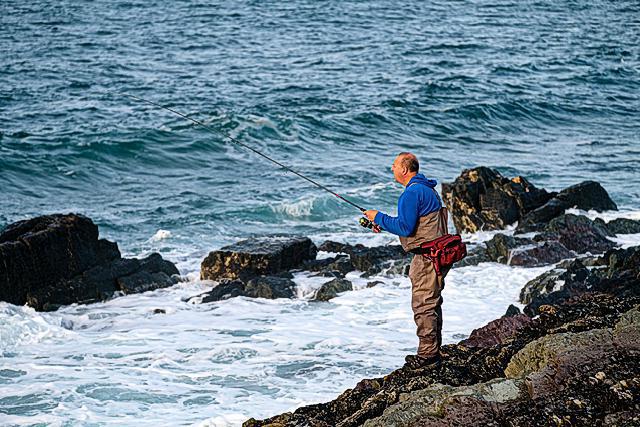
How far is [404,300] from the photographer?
10.4 metres

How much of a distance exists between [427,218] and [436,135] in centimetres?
1797

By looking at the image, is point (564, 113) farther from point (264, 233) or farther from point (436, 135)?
point (264, 233)

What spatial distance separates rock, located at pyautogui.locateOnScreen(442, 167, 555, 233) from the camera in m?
13.8

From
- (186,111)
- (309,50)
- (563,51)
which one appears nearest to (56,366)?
(186,111)

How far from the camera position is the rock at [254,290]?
10.7 meters

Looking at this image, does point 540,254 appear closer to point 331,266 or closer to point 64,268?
point 331,266

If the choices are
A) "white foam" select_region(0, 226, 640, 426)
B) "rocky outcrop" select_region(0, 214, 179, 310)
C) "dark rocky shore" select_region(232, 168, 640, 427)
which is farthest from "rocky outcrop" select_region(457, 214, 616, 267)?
"rocky outcrop" select_region(0, 214, 179, 310)

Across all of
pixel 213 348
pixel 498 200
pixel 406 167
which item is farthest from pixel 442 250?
pixel 498 200

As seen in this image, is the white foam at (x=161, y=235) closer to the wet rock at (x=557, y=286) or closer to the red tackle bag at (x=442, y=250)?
the wet rock at (x=557, y=286)

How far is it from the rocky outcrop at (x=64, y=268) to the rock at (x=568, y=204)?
504 centimetres

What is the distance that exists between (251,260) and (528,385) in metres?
7.31

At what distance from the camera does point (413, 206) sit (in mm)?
5625

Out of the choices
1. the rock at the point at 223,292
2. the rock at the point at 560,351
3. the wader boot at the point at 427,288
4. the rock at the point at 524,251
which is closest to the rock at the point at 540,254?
the rock at the point at 524,251

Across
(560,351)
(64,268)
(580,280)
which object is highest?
(560,351)
